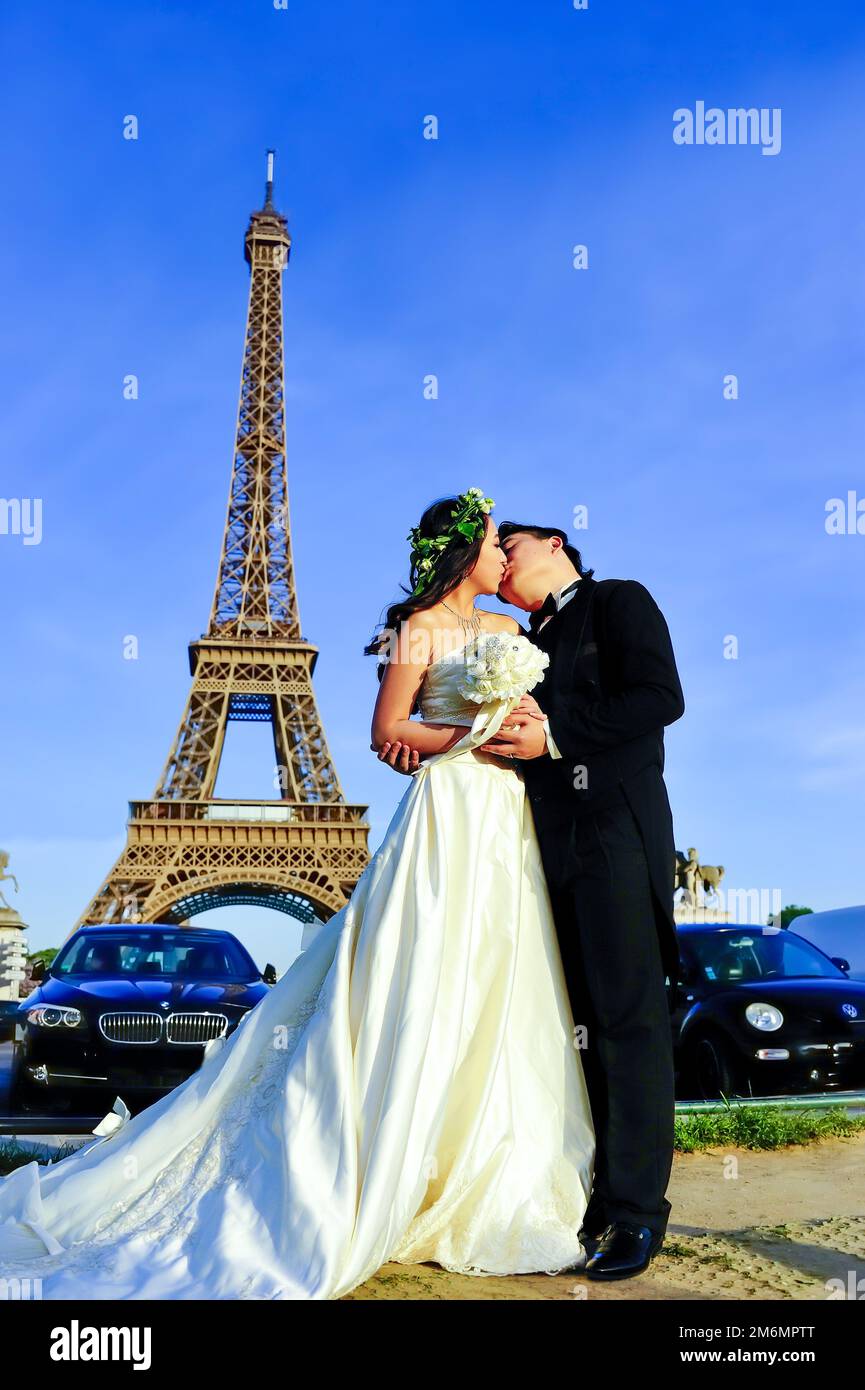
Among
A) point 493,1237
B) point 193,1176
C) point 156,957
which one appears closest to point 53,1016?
point 156,957

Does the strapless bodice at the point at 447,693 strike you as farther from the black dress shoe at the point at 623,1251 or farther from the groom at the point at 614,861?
the black dress shoe at the point at 623,1251

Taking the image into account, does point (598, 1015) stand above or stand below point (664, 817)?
below

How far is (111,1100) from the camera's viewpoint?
7062 mm

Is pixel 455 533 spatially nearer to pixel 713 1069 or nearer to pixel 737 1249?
pixel 737 1249

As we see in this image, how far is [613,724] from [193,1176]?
5.53ft

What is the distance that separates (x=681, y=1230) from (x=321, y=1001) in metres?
1.39

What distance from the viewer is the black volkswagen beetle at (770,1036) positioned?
21.9ft

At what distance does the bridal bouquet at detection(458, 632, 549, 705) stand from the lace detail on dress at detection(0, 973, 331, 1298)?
93 centimetres

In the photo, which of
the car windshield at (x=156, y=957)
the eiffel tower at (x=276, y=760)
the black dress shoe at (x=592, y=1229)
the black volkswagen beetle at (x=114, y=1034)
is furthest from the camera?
the eiffel tower at (x=276, y=760)

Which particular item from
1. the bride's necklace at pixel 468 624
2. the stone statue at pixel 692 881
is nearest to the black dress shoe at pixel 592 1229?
the bride's necklace at pixel 468 624

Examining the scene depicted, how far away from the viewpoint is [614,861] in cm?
334
